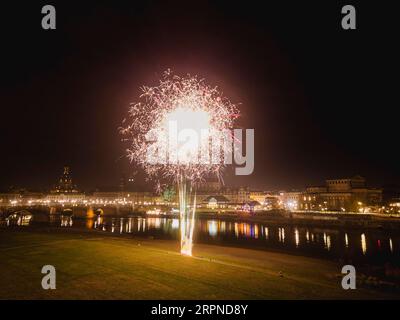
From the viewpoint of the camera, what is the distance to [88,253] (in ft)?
65.2

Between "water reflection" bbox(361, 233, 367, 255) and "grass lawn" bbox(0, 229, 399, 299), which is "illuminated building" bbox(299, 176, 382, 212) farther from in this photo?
"grass lawn" bbox(0, 229, 399, 299)

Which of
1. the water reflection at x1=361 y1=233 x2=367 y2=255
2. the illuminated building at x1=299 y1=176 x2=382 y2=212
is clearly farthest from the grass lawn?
the illuminated building at x1=299 y1=176 x2=382 y2=212

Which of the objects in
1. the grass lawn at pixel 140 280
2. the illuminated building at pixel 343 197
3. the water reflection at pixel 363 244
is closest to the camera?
the grass lawn at pixel 140 280

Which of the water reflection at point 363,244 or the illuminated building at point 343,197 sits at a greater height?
the illuminated building at point 343,197

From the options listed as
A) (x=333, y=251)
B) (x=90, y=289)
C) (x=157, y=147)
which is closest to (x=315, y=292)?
(x=90, y=289)

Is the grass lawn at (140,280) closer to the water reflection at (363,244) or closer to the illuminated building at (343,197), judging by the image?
the water reflection at (363,244)

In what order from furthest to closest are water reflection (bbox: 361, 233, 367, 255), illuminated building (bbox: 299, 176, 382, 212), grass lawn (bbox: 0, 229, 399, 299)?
illuminated building (bbox: 299, 176, 382, 212)
water reflection (bbox: 361, 233, 367, 255)
grass lawn (bbox: 0, 229, 399, 299)

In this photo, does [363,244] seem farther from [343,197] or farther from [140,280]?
[343,197]

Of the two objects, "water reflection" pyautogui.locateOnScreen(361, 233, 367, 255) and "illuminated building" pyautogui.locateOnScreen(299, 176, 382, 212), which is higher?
"illuminated building" pyautogui.locateOnScreen(299, 176, 382, 212)

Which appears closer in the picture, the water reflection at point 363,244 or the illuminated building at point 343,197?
the water reflection at point 363,244

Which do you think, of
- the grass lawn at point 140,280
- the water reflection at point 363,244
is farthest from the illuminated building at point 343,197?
the grass lawn at point 140,280

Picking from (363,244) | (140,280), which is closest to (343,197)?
(363,244)

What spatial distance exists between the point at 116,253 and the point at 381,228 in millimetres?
63105
